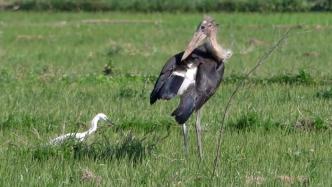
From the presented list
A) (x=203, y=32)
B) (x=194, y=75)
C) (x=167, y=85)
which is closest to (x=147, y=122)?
(x=203, y=32)

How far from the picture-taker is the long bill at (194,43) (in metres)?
6.54

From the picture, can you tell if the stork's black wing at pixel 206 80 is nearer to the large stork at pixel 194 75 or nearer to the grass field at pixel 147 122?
the large stork at pixel 194 75

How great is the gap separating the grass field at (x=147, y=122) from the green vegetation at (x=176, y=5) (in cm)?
1323

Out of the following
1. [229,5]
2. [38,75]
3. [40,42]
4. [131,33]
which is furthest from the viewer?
[229,5]

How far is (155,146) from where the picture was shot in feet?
21.9

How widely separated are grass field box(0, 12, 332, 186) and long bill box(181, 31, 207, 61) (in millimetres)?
739

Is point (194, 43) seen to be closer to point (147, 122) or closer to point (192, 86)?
point (192, 86)

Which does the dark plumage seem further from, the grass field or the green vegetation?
the green vegetation

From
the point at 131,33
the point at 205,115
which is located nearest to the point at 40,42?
the point at 131,33

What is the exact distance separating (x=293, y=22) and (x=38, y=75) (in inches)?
520

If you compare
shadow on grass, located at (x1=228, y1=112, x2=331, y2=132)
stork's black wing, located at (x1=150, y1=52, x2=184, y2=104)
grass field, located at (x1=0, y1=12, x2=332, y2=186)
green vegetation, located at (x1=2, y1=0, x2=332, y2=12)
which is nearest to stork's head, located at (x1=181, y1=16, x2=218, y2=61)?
stork's black wing, located at (x1=150, y1=52, x2=184, y2=104)

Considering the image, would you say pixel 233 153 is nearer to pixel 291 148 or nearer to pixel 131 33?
pixel 291 148

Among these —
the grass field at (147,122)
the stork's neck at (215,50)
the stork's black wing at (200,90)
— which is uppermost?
the stork's neck at (215,50)

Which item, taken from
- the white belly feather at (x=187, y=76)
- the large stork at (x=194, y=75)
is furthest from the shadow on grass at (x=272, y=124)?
the white belly feather at (x=187, y=76)
